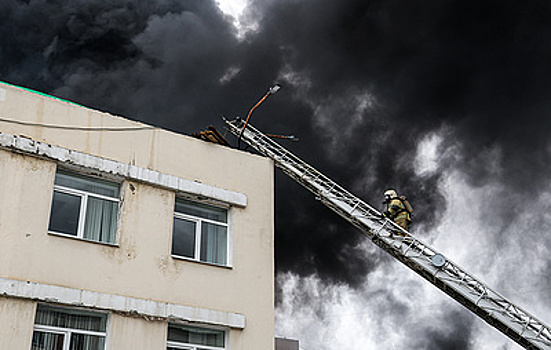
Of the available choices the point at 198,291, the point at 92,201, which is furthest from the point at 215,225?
the point at 92,201

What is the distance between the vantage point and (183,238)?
45.6ft

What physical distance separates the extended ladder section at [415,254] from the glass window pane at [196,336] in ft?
21.4

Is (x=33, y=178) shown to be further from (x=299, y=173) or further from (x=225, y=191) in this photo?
(x=299, y=173)

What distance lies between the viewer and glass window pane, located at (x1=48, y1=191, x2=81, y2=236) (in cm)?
1217

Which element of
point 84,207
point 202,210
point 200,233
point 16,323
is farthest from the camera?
point 202,210

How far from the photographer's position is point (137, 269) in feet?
41.4

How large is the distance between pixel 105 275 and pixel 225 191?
366cm

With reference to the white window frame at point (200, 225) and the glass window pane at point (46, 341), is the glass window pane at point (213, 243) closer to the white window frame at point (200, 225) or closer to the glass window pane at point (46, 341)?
the white window frame at point (200, 225)

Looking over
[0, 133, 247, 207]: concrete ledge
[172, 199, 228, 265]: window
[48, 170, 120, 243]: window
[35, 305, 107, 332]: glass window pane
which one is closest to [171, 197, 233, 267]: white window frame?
[172, 199, 228, 265]: window

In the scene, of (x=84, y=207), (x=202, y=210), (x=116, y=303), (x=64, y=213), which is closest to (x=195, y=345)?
(x=116, y=303)

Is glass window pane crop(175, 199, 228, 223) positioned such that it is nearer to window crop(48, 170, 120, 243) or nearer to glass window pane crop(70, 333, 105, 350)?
window crop(48, 170, 120, 243)

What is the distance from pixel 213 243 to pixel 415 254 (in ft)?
21.4

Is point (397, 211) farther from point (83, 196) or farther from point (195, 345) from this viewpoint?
point (83, 196)

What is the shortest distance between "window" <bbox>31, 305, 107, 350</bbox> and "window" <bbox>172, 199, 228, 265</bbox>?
2.42 metres
